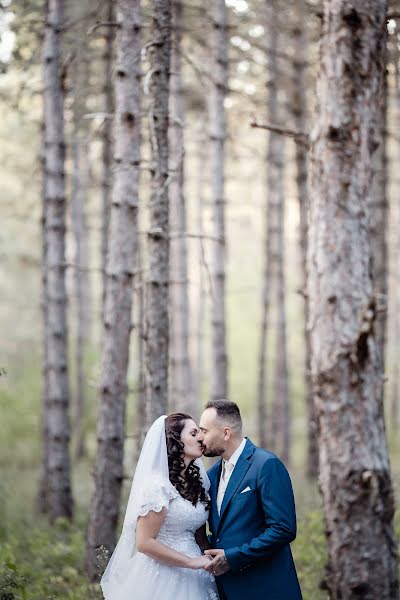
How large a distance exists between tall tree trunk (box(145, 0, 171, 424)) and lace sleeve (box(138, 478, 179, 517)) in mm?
1939

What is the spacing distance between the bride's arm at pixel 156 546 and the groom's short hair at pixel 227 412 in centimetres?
80

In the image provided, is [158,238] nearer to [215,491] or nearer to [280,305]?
[215,491]

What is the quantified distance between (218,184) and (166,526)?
737cm

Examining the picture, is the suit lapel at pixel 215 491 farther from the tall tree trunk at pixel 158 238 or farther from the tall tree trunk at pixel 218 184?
the tall tree trunk at pixel 218 184

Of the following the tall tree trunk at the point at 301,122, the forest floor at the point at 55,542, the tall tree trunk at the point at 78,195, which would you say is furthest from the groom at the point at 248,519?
the tall tree trunk at the point at 78,195

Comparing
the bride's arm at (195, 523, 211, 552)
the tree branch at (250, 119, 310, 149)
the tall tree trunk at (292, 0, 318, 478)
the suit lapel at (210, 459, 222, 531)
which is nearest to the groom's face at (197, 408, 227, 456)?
the suit lapel at (210, 459, 222, 531)

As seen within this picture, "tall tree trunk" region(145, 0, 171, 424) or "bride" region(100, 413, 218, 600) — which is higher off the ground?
"tall tree trunk" region(145, 0, 171, 424)

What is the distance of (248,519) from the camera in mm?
5242

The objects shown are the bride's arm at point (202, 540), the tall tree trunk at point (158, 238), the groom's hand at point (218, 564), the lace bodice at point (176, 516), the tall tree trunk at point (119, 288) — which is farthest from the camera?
the tall tree trunk at point (119, 288)

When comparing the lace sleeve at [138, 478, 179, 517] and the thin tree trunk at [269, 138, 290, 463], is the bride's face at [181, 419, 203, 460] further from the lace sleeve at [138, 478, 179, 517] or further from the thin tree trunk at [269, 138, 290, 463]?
the thin tree trunk at [269, 138, 290, 463]

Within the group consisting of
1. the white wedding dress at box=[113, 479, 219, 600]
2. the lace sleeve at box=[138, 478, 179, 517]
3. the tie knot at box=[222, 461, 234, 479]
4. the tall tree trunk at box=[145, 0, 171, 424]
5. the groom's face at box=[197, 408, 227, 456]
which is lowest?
the white wedding dress at box=[113, 479, 219, 600]

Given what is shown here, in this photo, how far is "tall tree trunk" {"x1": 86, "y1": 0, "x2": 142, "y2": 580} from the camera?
8195 millimetres

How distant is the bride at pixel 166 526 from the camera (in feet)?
17.3

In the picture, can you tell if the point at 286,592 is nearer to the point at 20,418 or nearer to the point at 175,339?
the point at 175,339
